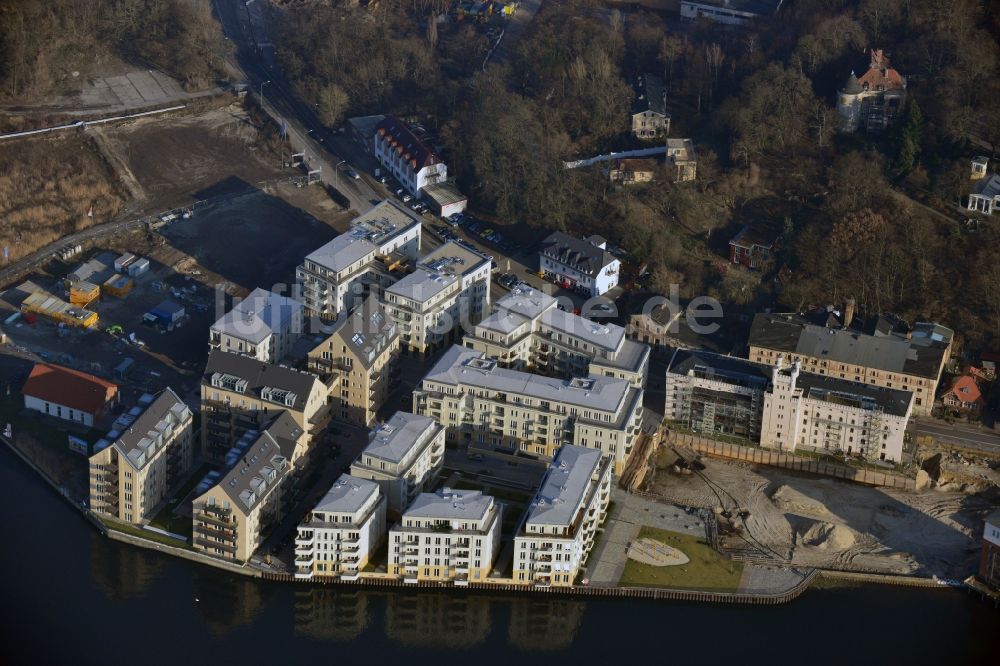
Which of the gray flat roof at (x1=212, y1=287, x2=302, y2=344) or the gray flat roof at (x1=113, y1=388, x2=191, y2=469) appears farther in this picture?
the gray flat roof at (x1=212, y1=287, x2=302, y2=344)

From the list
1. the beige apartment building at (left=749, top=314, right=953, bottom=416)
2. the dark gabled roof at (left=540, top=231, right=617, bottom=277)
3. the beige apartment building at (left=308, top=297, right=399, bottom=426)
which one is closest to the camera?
the beige apartment building at (left=308, top=297, right=399, bottom=426)

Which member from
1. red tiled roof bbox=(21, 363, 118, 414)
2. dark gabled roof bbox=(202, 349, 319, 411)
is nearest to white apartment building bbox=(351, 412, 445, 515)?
dark gabled roof bbox=(202, 349, 319, 411)

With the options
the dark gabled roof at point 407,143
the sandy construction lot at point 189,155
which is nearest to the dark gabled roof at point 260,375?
the sandy construction lot at point 189,155

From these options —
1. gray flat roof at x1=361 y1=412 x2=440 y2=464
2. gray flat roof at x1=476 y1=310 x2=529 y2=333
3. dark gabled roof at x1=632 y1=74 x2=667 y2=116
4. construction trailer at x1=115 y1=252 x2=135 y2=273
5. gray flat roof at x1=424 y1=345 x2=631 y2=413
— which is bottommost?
construction trailer at x1=115 y1=252 x2=135 y2=273

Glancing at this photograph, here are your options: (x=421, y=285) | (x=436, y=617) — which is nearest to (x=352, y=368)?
(x=421, y=285)

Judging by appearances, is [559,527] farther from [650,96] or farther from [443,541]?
[650,96]

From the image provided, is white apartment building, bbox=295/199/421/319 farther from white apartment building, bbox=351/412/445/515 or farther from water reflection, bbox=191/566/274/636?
water reflection, bbox=191/566/274/636

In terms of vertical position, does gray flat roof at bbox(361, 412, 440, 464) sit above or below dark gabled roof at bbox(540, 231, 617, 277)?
below

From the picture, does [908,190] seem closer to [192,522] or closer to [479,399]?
[479,399]
